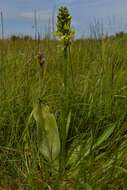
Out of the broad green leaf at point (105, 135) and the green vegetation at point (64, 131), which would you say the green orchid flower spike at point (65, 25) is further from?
the broad green leaf at point (105, 135)

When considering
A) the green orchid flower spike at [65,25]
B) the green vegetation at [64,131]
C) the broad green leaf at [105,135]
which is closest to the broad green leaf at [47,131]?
the green vegetation at [64,131]

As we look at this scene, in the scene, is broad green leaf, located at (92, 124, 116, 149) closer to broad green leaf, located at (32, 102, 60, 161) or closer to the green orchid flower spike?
broad green leaf, located at (32, 102, 60, 161)

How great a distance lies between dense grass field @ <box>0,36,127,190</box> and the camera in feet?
6.14

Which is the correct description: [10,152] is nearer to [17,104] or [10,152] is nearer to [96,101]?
[17,104]

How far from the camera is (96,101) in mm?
2594

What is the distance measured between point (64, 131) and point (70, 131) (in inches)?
18.5

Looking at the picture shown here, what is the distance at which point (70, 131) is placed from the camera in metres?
2.47

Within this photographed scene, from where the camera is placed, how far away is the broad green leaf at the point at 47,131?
6.81 feet

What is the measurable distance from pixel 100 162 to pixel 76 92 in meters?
0.70

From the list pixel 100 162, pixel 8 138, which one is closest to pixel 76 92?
pixel 8 138

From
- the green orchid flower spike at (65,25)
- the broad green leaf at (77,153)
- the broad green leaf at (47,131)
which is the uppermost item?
the green orchid flower spike at (65,25)

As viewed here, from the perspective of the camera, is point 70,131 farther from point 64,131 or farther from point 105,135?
point 64,131

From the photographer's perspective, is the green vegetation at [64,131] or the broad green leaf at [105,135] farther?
the broad green leaf at [105,135]

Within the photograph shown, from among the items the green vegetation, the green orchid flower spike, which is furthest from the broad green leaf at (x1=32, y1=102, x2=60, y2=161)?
the green orchid flower spike
